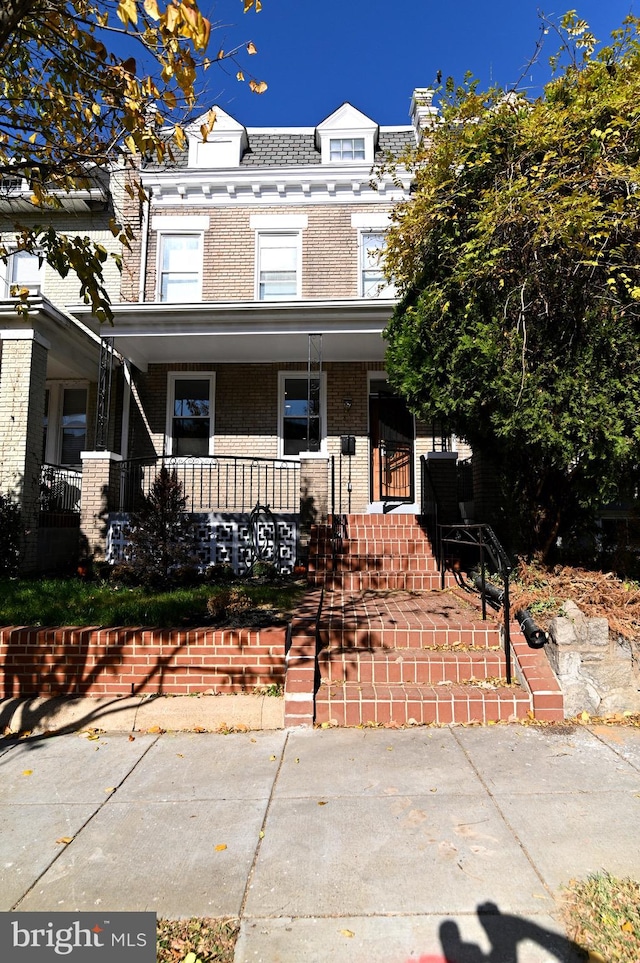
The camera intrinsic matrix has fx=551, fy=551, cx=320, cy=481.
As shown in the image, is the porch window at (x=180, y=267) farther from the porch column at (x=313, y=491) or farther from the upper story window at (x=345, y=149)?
the porch column at (x=313, y=491)

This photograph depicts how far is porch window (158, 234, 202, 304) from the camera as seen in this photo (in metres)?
11.4

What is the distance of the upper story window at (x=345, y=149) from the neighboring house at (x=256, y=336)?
1.1 inches

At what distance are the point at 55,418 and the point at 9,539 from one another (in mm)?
4547

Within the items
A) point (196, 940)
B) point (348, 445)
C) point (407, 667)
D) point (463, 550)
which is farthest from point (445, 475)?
point (196, 940)

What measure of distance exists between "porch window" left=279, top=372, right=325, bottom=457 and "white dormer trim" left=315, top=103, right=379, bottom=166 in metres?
5.13

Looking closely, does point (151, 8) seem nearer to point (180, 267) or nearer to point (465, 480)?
point (465, 480)

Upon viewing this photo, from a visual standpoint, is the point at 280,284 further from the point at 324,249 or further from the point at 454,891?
the point at 454,891

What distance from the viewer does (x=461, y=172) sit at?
17.7ft

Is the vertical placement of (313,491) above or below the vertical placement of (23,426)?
below

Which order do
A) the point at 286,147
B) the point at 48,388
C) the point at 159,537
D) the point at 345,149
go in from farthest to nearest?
the point at 286,147
the point at 345,149
the point at 48,388
the point at 159,537

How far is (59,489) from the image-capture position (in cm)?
1044

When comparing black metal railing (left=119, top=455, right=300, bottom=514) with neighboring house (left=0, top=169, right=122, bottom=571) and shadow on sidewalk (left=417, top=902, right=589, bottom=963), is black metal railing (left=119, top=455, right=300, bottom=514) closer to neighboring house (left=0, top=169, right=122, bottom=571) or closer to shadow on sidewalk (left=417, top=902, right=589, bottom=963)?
neighboring house (left=0, top=169, right=122, bottom=571)

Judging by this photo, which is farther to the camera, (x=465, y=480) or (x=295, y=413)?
(x=295, y=413)

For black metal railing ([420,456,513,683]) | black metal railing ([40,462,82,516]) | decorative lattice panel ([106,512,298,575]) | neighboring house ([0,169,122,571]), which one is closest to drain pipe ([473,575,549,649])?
black metal railing ([420,456,513,683])
